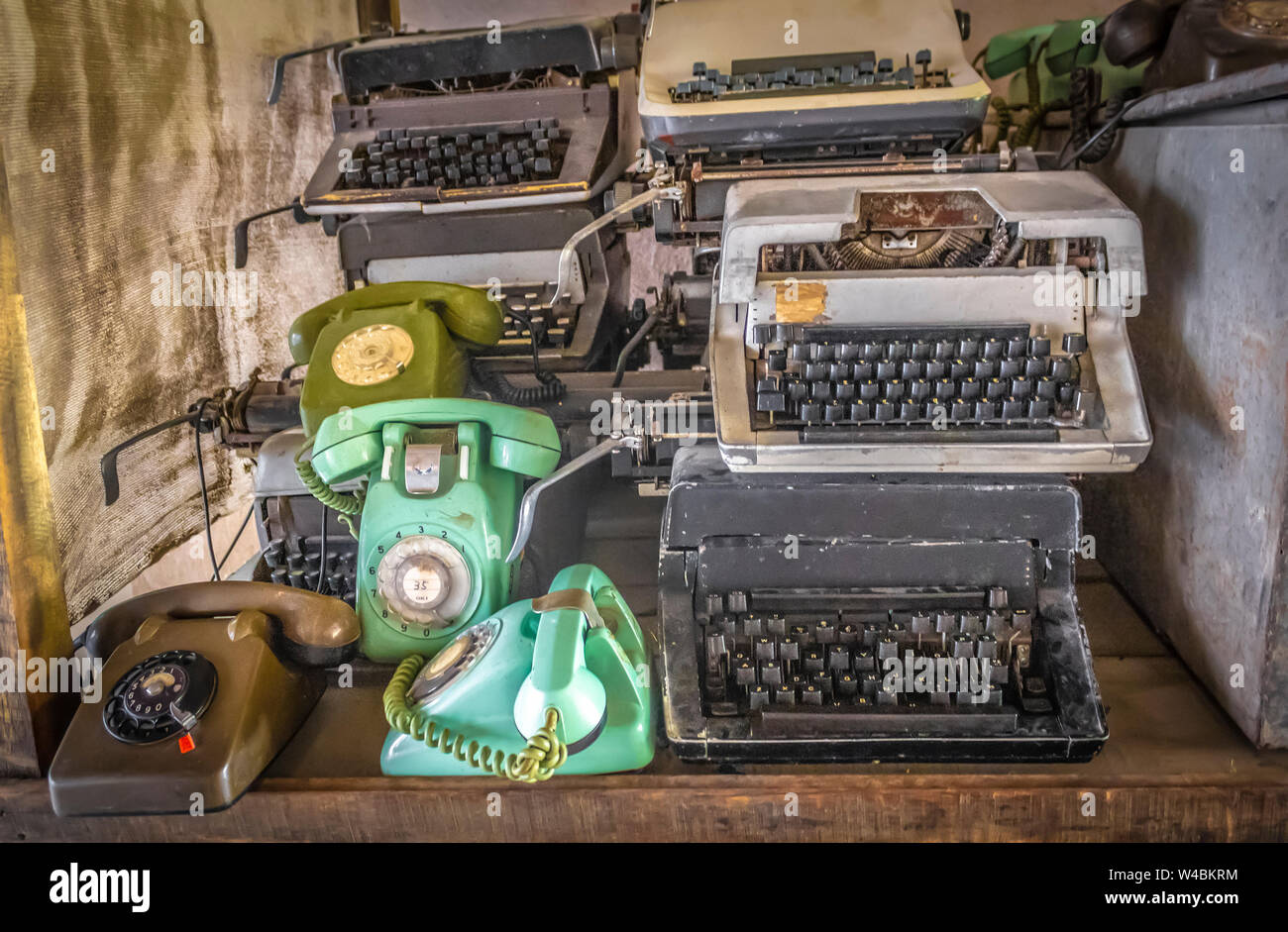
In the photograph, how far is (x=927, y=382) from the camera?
1084mm

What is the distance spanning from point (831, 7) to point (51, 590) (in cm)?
165

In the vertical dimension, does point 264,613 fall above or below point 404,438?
below

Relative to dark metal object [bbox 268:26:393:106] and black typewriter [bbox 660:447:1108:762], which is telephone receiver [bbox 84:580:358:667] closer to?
black typewriter [bbox 660:447:1108:762]

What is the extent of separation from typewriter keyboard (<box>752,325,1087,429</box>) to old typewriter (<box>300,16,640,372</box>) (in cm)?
88

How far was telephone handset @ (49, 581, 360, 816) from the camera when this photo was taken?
0.93 metres

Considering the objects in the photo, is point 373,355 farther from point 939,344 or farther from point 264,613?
point 939,344

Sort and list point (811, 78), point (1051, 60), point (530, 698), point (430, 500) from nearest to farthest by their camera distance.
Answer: point (530, 698) < point (430, 500) < point (811, 78) < point (1051, 60)

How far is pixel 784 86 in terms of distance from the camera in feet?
5.08

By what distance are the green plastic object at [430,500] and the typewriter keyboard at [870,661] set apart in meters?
0.31

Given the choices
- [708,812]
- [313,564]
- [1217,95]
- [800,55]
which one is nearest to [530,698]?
[708,812]

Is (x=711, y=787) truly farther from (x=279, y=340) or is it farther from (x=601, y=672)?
(x=279, y=340)

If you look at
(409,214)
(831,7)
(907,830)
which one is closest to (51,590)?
(907,830)

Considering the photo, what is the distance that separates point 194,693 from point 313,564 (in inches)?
15.7

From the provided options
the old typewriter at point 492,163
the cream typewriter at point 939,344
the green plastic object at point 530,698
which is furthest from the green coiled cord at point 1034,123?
the green plastic object at point 530,698
